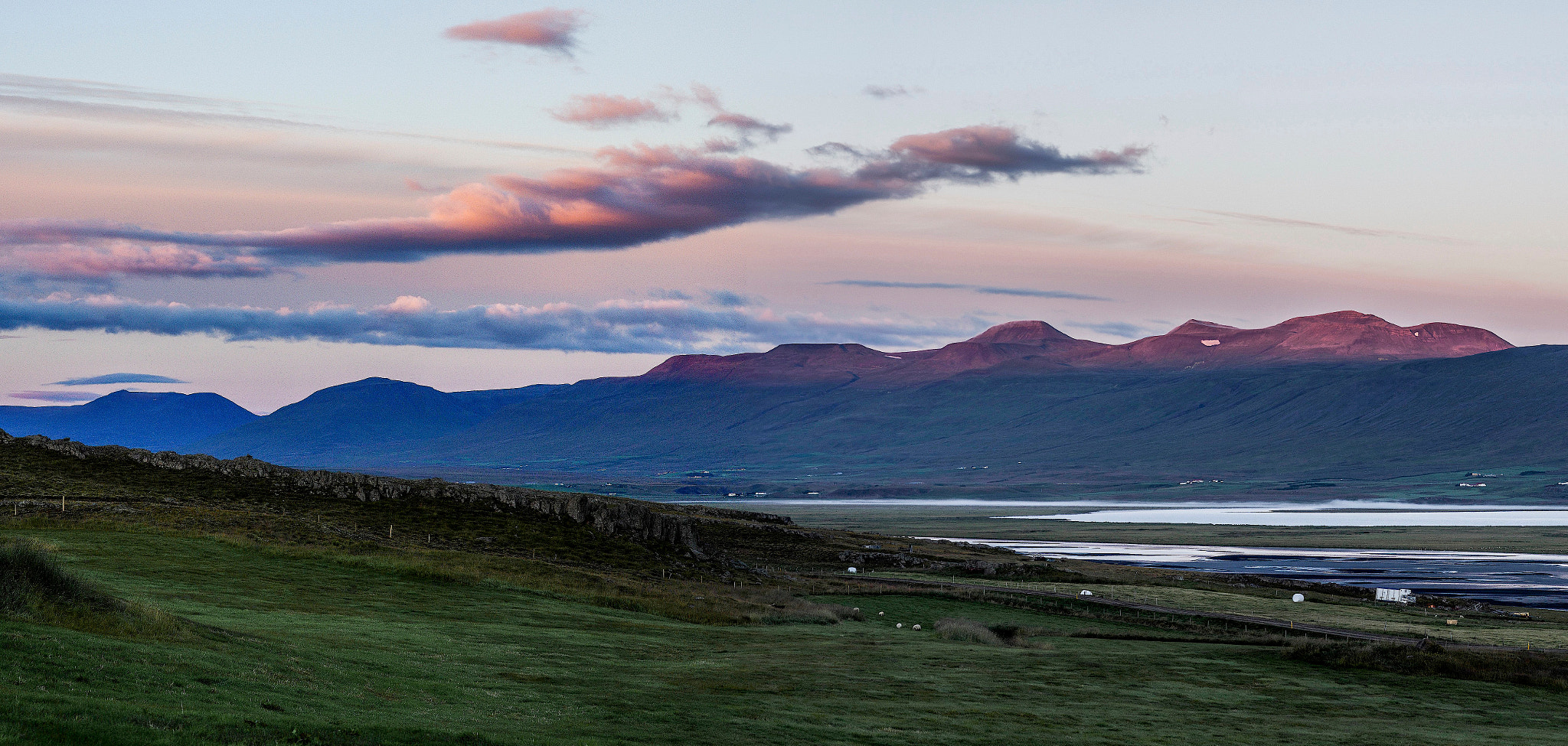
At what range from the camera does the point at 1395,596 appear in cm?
9562

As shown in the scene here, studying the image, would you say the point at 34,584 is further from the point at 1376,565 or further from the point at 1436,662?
the point at 1376,565

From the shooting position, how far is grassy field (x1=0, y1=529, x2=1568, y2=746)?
71.8 ft

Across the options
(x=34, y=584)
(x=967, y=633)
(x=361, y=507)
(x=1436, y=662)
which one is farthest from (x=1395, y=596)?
(x=34, y=584)

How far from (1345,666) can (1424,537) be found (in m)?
156

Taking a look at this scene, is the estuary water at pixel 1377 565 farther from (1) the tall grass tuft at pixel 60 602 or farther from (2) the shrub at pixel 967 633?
(1) the tall grass tuft at pixel 60 602

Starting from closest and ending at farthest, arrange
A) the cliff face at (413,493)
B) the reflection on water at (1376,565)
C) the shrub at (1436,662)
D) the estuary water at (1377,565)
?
the shrub at (1436,662) → the cliff face at (413,493) → the estuary water at (1377,565) → the reflection on water at (1376,565)

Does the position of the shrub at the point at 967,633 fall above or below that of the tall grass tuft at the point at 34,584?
below

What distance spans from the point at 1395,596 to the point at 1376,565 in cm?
5025

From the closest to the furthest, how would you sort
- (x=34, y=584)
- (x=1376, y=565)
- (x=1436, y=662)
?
(x=34, y=584)
(x=1436, y=662)
(x=1376, y=565)

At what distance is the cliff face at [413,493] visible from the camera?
92.4m

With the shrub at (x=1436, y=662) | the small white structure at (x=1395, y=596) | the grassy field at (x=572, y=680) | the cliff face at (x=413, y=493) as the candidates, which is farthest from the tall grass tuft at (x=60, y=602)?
the small white structure at (x=1395, y=596)

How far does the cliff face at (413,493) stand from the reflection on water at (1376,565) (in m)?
64.5

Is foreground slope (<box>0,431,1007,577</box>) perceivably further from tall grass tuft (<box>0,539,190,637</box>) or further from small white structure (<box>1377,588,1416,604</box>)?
small white structure (<box>1377,588,1416,604</box>)

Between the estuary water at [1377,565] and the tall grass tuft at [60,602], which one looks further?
the estuary water at [1377,565]
